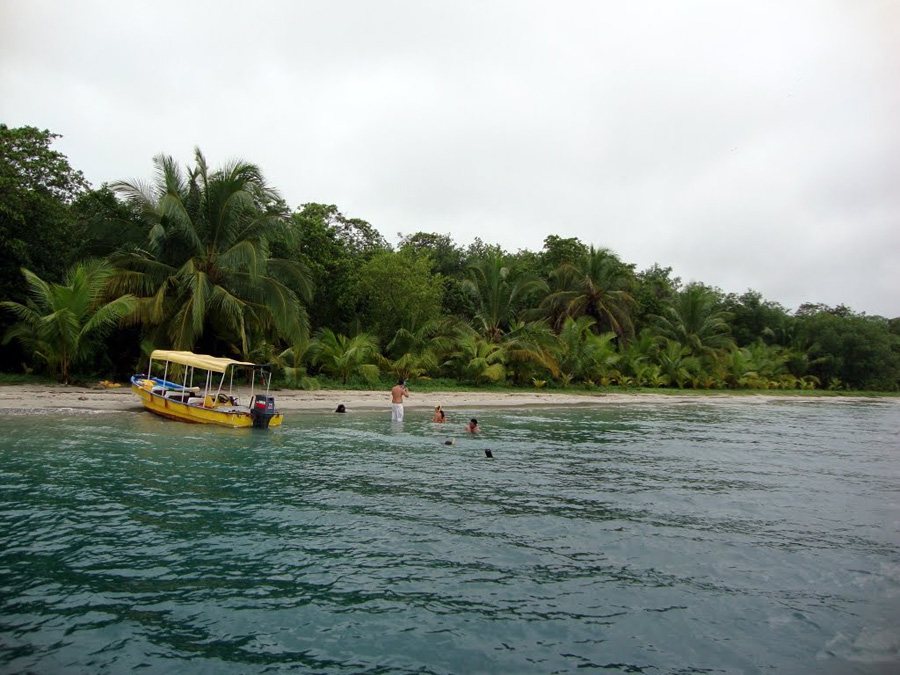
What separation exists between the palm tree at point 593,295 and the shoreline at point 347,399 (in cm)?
760

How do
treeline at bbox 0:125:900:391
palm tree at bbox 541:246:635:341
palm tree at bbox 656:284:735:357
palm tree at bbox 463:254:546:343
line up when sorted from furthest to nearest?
palm tree at bbox 656:284:735:357 → palm tree at bbox 541:246:635:341 → palm tree at bbox 463:254:546:343 → treeline at bbox 0:125:900:391

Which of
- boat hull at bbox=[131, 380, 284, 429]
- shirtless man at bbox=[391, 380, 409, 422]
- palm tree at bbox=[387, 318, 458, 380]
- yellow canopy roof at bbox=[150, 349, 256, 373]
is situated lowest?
boat hull at bbox=[131, 380, 284, 429]

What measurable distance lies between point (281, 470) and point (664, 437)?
13709mm

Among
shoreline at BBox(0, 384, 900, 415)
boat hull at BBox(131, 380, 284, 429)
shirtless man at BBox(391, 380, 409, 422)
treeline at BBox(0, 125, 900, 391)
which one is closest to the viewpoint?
boat hull at BBox(131, 380, 284, 429)

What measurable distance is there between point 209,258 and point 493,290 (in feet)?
60.7

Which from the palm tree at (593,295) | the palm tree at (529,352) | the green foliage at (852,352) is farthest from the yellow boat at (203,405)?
the green foliage at (852,352)

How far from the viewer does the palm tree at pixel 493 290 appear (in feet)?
125

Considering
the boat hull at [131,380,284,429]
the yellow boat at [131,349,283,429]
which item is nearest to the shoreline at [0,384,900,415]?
the yellow boat at [131,349,283,429]

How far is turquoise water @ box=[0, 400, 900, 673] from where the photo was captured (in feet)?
18.7

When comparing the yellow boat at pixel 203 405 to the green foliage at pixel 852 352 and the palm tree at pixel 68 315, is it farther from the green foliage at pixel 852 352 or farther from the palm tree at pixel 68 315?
the green foliage at pixel 852 352

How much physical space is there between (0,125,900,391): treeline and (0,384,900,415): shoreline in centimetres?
165

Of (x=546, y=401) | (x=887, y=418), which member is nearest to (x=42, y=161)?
(x=546, y=401)

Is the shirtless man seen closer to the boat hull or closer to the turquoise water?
the boat hull

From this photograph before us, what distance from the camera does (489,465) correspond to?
14555 millimetres
